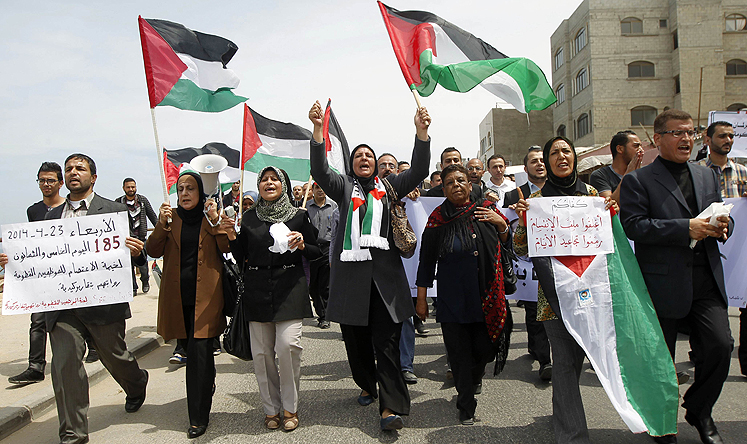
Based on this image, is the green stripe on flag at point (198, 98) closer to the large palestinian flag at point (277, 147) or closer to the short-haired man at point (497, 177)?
the large palestinian flag at point (277, 147)

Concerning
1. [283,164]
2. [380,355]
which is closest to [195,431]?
[380,355]

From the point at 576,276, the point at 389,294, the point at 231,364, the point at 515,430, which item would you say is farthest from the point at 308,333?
the point at 576,276

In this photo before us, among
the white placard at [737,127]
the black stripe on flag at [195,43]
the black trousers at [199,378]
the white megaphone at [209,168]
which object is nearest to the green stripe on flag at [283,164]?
the black stripe on flag at [195,43]

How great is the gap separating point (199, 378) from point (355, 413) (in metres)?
1.35

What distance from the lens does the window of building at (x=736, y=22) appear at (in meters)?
37.4

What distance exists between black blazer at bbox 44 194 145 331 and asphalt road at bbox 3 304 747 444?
0.95m

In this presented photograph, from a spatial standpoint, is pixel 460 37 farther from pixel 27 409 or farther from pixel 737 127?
pixel 27 409

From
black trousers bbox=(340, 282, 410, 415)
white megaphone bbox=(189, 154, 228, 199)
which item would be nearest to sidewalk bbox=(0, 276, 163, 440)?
white megaphone bbox=(189, 154, 228, 199)

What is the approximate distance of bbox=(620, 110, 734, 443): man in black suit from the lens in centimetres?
343

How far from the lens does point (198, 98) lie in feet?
18.1

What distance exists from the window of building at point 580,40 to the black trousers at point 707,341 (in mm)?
41146

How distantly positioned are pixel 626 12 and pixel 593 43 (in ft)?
A: 11.0

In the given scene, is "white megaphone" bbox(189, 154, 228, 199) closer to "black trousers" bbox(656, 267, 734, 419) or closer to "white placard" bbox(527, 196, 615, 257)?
"white placard" bbox(527, 196, 615, 257)

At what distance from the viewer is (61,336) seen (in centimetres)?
409
